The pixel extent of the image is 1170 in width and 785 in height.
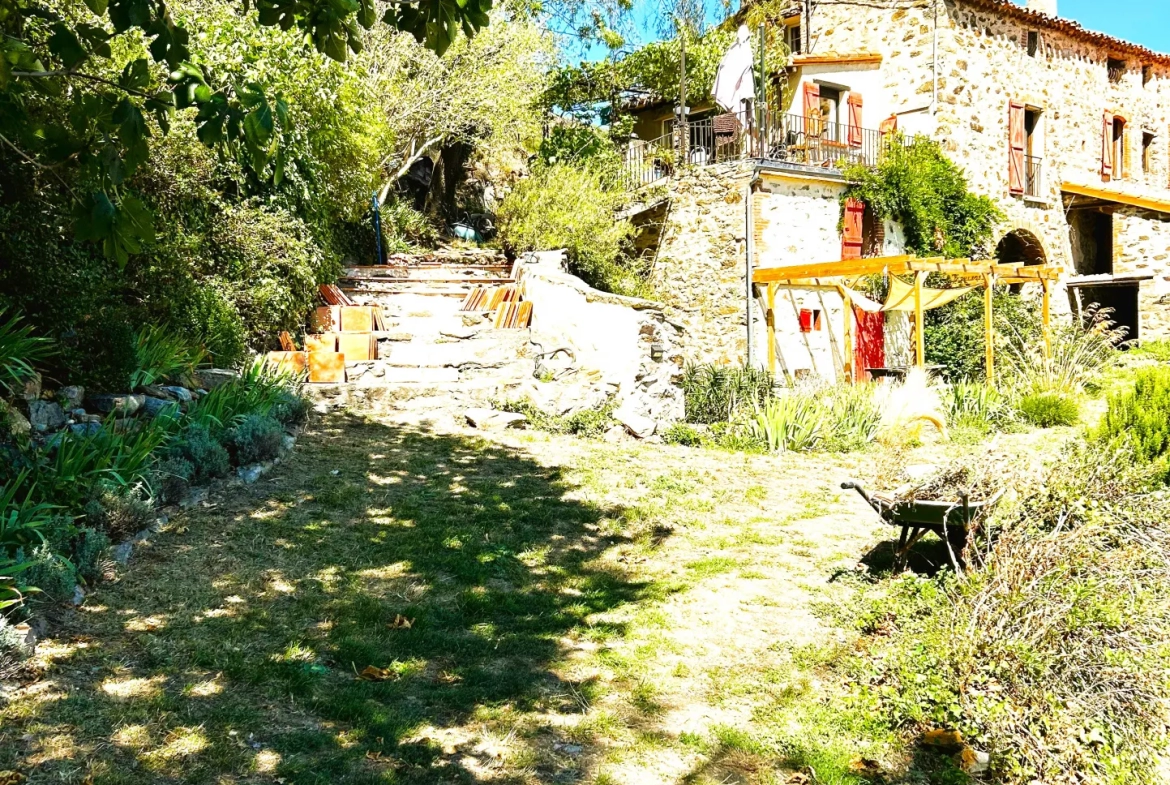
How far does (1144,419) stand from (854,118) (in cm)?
1303

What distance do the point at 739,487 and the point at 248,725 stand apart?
5.13 metres

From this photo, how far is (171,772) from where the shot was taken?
3047mm

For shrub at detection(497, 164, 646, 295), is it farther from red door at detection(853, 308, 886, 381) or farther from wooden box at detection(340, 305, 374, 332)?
red door at detection(853, 308, 886, 381)

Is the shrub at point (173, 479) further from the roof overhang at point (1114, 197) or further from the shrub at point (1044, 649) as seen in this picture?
the roof overhang at point (1114, 197)

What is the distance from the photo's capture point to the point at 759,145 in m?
15.2

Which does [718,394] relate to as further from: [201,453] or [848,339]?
[201,453]

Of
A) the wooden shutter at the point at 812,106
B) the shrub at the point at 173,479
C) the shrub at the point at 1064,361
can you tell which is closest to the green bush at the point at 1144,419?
the shrub at the point at 1064,361

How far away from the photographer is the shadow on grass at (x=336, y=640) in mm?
3229

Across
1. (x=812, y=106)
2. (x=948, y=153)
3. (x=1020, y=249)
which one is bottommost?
(x=1020, y=249)

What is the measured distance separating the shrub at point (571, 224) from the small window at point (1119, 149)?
14298 mm

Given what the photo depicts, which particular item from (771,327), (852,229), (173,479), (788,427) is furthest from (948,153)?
(173,479)

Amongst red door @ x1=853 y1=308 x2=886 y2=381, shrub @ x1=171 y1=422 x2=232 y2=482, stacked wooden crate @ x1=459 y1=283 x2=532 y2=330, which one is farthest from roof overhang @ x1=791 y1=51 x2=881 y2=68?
shrub @ x1=171 y1=422 x2=232 y2=482

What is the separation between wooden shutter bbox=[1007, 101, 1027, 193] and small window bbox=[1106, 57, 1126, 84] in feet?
15.4

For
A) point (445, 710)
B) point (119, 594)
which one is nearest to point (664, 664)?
point (445, 710)
